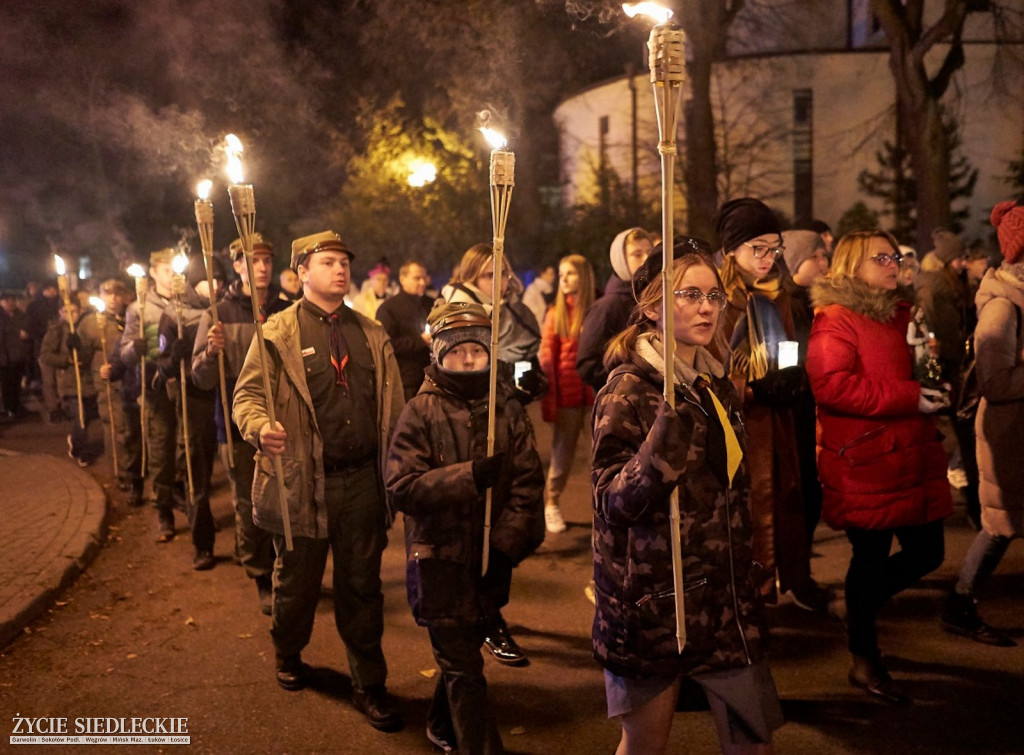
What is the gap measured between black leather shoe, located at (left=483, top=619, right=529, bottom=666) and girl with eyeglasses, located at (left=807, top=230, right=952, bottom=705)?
1.73 m

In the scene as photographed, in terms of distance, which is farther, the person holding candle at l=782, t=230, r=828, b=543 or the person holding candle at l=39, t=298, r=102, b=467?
the person holding candle at l=39, t=298, r=102, b=467

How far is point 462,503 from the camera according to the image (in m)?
3.88

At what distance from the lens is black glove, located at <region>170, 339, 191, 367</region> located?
729 cm

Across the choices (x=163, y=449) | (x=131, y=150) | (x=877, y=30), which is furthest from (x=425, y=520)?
(x=877, y=30)

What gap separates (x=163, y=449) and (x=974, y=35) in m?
32.5

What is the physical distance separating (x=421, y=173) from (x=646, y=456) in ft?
78.9

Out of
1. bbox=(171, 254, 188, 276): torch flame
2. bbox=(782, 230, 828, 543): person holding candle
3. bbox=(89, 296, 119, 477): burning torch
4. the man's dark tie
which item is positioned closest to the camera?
the man's dark tie

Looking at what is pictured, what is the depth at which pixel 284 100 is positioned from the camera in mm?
26516

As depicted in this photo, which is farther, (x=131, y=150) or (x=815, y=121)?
(x=815, y=121)

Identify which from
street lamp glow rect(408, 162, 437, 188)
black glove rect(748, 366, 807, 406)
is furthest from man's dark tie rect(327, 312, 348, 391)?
street lamp glow rect(408, 162, 437, 188)

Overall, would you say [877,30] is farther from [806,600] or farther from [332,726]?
[332,726]

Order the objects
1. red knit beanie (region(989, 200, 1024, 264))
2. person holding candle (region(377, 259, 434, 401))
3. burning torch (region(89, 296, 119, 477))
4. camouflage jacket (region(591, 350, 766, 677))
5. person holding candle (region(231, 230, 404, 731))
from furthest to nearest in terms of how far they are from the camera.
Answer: burning torch (region(89, 296, 119, 477)) → person holding candle (region(377, 259, 434, 401)) → red knit beanie (region(989, 200, 1024, 264)) → person holding candle (region(231, 230, 404, 731)) → camouflage jacket (region(591, 350, 766, 677))

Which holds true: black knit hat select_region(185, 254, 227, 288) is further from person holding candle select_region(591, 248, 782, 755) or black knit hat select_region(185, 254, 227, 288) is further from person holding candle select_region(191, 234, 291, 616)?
person holding candle select_region(591, 248, 782, 755)

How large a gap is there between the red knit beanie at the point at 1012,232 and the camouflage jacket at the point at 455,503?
9.50ft
